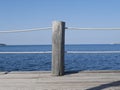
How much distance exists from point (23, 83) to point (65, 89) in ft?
2.64

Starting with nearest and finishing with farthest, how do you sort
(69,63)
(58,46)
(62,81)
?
(62,81), (58,46), (69,63)

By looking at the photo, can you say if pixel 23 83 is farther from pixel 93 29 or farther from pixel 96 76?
pixel 93 29

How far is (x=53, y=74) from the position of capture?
5605 millimetres

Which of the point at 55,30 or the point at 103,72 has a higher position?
the point at 55,30

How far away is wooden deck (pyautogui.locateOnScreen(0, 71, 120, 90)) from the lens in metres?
4.66

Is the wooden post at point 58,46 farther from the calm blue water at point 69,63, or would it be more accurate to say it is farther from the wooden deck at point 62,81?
the calm blue water at point 69,63

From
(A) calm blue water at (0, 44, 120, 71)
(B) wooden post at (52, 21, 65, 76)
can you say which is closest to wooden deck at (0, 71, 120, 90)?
(B) wooden post at (52, 21, 65, 76)

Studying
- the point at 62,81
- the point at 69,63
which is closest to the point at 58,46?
the point at 62,81

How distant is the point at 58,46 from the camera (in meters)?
5.60

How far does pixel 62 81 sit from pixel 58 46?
0.76 m

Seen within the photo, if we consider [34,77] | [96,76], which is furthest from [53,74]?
[96,76]

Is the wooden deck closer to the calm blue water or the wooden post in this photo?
the wooden post

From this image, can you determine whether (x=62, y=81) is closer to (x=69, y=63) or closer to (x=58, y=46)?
(x=58, y=46)

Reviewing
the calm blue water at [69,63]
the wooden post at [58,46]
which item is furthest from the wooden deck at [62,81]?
the calm blue water at [69,63]
